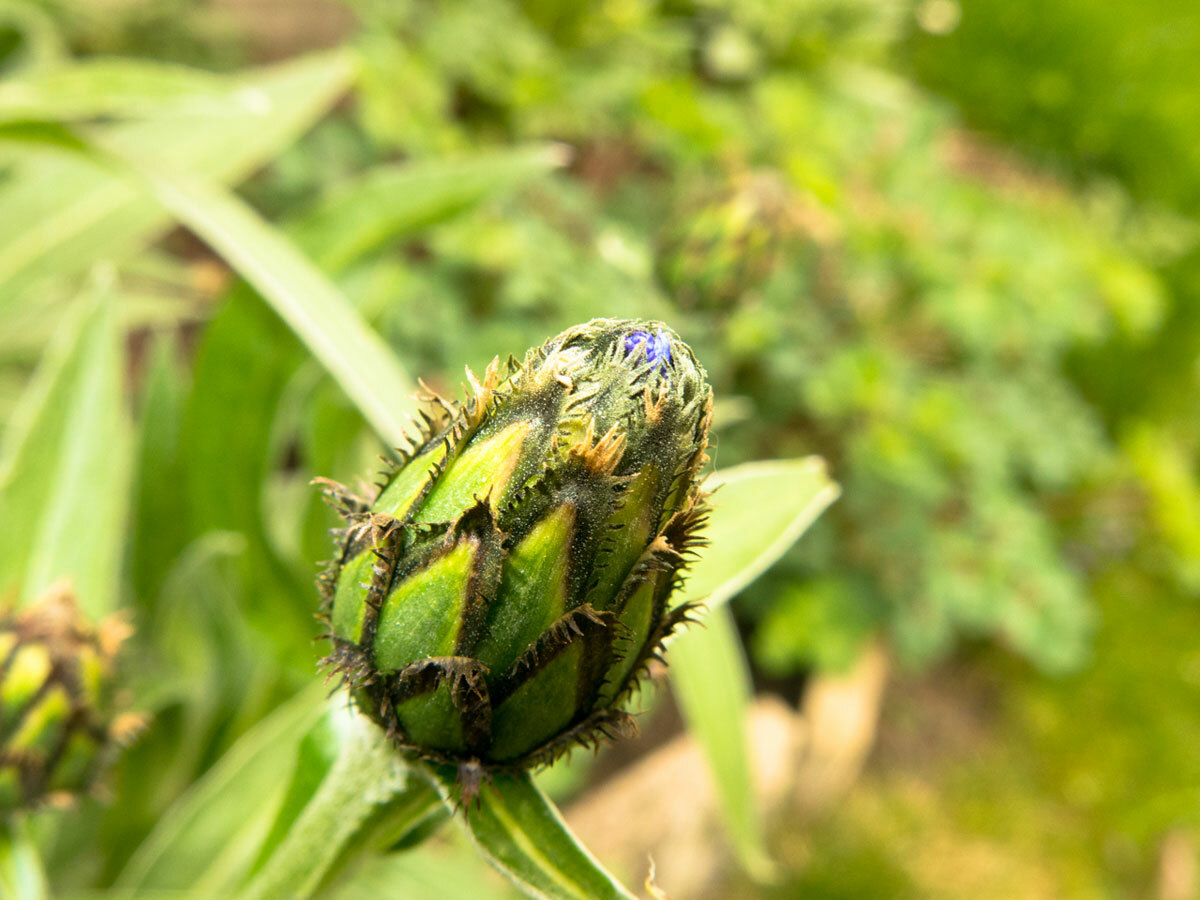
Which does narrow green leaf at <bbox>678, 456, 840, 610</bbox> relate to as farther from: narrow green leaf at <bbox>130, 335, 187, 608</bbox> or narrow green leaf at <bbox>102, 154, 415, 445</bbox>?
narrow green leaf at <bbox>130, 335, 187, 608</bbox>

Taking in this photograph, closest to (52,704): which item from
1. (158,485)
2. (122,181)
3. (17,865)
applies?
(17,865)

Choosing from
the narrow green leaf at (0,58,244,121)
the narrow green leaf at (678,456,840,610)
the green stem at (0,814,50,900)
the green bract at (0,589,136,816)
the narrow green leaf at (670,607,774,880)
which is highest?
the narrow green leaf at (0,58,244,121)

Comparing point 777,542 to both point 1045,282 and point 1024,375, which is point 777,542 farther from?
point 1024,375

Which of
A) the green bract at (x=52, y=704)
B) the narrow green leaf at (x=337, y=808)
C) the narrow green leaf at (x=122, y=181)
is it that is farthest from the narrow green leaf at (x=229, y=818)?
the narrow green leaf at (x=122, y=181)

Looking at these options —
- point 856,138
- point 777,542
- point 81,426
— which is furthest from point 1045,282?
point 81,426

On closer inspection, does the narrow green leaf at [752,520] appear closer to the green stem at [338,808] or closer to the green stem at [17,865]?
the green stem at [338,808]

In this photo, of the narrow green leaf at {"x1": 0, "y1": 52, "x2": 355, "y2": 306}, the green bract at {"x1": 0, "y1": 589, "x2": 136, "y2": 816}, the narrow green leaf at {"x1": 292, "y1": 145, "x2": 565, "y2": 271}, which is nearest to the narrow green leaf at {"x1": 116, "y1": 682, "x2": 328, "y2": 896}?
the green bract at {"x1": 0, "y1": 589, "x2": 136, "y2": 816}
